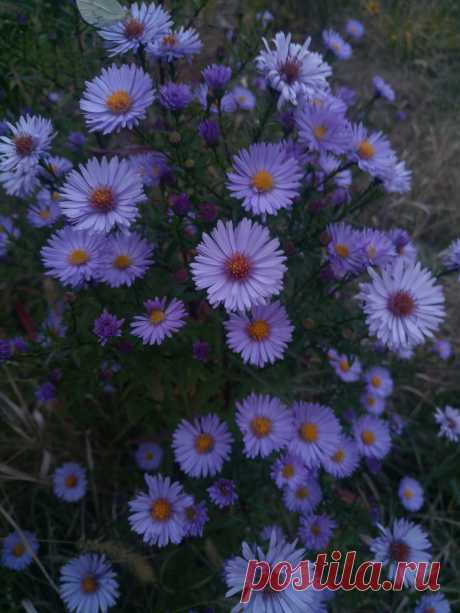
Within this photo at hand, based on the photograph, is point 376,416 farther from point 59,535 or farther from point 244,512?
point 59,535

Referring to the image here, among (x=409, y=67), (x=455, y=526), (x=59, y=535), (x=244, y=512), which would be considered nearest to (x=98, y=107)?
(x=244, y=512)

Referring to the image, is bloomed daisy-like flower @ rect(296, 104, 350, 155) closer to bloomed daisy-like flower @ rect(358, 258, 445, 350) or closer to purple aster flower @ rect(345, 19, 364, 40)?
bloomed daisy-like flower @ rect(358, 258, 445, 350)

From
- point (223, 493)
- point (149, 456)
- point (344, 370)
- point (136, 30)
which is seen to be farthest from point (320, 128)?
point (149, 456)

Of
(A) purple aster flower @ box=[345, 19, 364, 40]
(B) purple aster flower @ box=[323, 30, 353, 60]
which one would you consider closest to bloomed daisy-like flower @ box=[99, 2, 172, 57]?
(B) purple aster flower @ box=[323, 30, 353, 60]

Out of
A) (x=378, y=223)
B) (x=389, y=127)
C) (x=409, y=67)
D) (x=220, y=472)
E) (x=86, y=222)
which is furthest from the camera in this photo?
(x=409, y=67)

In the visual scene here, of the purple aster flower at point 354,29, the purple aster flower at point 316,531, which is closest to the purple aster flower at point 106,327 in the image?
the purple aster flower at point 316,531

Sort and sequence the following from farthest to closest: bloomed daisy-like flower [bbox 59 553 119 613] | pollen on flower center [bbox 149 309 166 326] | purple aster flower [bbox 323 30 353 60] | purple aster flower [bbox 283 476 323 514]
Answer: purple aster flower [bbox 323 30 353 60]
purple aster flower [bbox 283 476 323 514]
bloomed daisy-like flower [bbox 59 553 119 613]
pollen on flower center [bbox 149 309 166 326]
